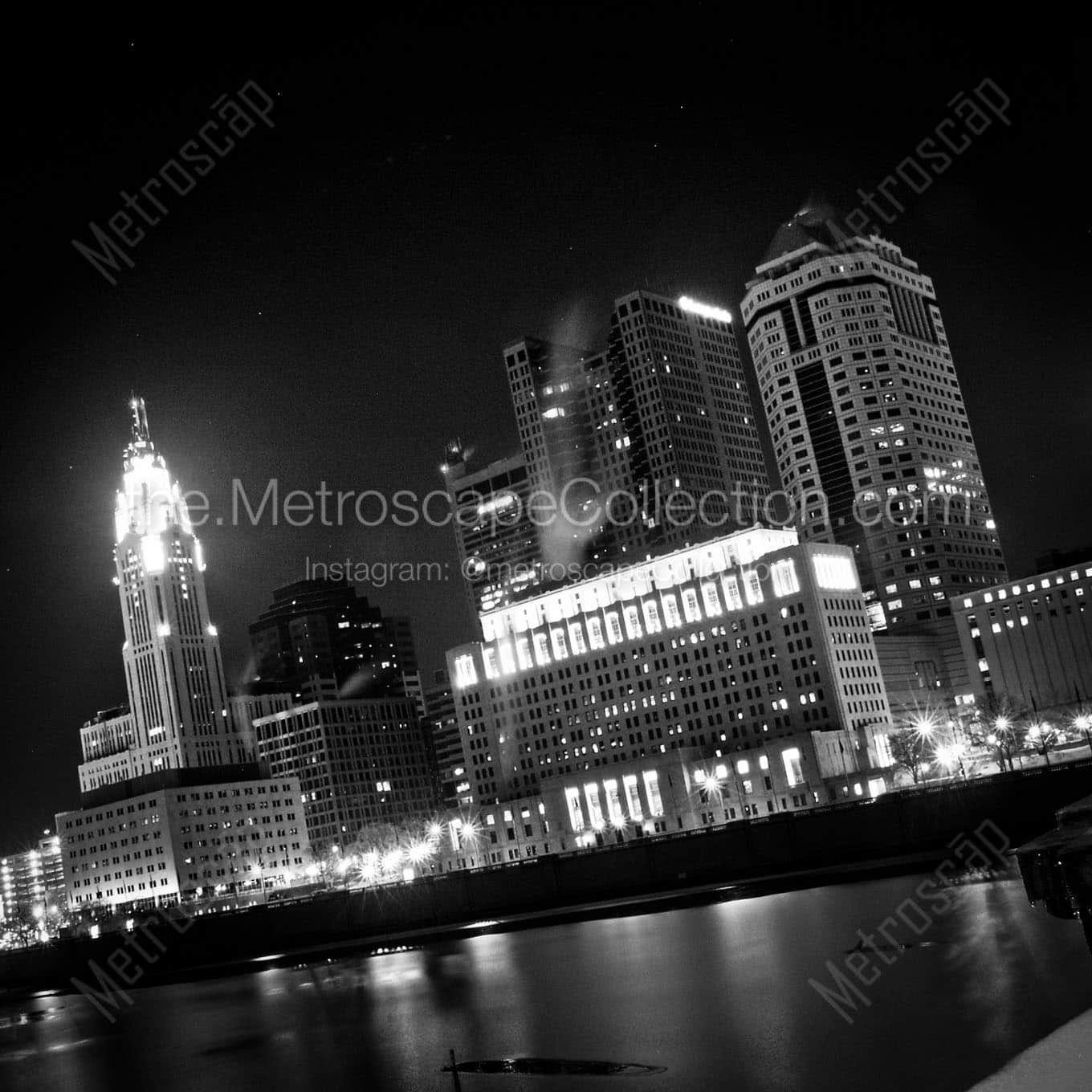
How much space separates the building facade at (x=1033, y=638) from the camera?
7096 inches

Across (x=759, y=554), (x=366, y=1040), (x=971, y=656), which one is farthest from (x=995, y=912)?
(x=971, y=656)

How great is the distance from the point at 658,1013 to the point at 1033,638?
157583mm

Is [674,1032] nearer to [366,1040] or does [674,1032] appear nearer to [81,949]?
[366,1040]

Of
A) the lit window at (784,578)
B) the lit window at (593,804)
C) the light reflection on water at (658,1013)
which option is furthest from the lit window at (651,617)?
the light reflection on water at (658,1013)

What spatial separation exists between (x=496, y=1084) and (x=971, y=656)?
169m

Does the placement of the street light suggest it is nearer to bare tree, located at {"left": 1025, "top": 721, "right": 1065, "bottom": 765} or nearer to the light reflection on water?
bare tree, located at {"left": 1025, "top": 721, "right": 1065, "bottom": 765}

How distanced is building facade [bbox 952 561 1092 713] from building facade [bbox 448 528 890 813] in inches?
1042

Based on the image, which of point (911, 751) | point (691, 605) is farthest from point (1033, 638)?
point (691, 605)

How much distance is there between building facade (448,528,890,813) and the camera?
6521 inches

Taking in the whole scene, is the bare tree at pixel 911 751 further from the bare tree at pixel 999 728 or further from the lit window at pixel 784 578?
the lit window at pixel 784 578

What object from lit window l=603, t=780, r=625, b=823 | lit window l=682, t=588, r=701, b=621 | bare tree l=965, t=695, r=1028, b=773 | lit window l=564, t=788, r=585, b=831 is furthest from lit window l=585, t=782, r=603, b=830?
bare tree l=965, t=695, r=1028, b=773

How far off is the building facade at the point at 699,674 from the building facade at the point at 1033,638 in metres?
26.5

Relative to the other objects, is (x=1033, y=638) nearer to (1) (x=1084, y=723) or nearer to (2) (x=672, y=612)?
(1) (x=1084, y=723)

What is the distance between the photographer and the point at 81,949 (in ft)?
429
